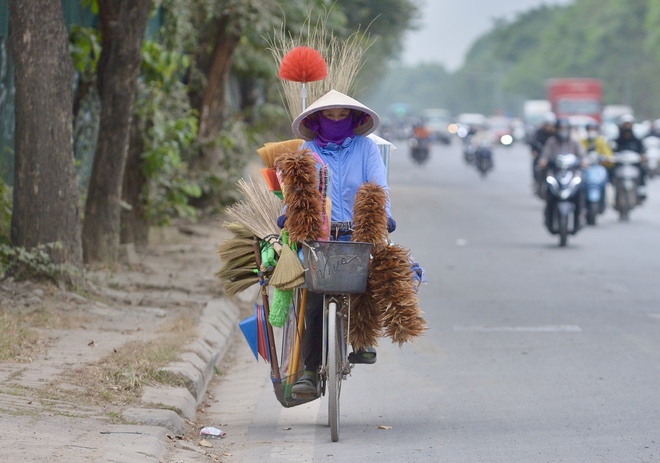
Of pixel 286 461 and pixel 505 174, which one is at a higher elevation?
pixel 505 174

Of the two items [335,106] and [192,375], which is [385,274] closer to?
[335,106]

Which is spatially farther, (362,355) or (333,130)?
(362,355)

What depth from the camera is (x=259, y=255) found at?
6.34 metres

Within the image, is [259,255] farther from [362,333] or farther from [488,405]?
[488,405]

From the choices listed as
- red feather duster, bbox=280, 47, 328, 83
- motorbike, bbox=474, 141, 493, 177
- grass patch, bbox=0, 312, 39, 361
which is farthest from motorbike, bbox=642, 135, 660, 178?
red feather duster, bbox=280, 47, 328, 83

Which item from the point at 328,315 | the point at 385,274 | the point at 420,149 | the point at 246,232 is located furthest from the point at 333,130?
the point at 420,149

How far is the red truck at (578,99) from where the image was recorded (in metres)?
61.8

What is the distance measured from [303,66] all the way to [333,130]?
429mm

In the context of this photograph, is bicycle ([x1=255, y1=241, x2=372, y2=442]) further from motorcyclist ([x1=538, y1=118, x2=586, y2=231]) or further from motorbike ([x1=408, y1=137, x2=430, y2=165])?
motorbike ([x1=408, y1=137, x2=430, y2=165])

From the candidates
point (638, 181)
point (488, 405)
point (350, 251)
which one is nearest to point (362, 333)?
point (350, 251)

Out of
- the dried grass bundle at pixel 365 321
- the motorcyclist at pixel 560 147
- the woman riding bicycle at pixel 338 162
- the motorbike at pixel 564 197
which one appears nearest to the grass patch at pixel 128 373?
the woman riding bicycle at pixel 338 162

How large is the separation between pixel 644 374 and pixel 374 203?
9.27ft

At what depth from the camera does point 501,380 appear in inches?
302

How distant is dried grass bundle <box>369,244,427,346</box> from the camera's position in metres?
6.01
